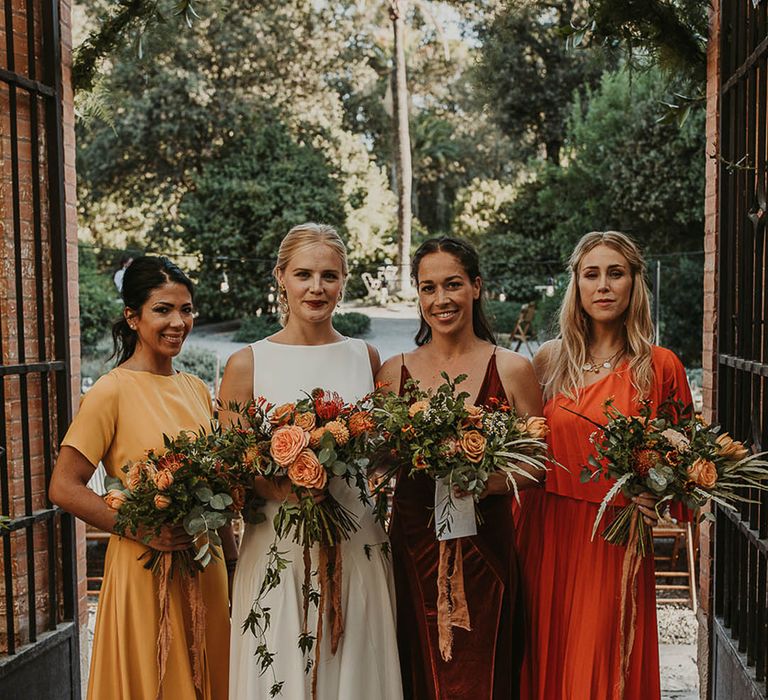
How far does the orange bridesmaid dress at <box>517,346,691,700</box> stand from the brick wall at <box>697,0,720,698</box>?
30.7 inches

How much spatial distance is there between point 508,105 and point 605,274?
19792 mm

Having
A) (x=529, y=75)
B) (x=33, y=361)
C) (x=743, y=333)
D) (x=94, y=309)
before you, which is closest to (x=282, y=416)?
(x=33, y=361)

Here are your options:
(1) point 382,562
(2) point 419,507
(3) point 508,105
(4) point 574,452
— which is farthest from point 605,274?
(3) point 508,105

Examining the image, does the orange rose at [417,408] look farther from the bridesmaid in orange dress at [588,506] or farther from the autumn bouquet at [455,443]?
the bridesmaid in orange dress at [588,506]

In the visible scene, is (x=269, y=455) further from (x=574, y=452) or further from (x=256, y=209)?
(x=256, y=209)

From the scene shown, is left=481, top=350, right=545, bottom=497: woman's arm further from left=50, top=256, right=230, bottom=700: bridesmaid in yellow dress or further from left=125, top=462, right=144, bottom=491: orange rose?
left=125, top=462, right=144, bottom=491: orange rose

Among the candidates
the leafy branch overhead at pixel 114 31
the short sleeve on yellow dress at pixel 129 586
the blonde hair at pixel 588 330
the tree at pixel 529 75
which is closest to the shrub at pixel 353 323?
the tree at pixel 529 75

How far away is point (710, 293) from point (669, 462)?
1.63m

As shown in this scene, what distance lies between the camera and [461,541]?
3.11 m

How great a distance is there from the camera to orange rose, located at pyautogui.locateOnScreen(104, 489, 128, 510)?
9.23 feet

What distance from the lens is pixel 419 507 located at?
326 centimetres

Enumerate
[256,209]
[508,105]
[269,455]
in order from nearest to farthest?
[269,455] < [256,209] < [508,105]

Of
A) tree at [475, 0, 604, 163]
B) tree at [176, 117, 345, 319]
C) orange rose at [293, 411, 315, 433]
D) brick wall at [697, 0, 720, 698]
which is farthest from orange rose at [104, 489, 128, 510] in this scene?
tree at [475, 0, 604, 163]

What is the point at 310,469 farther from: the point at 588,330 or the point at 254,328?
the point at 254,328
